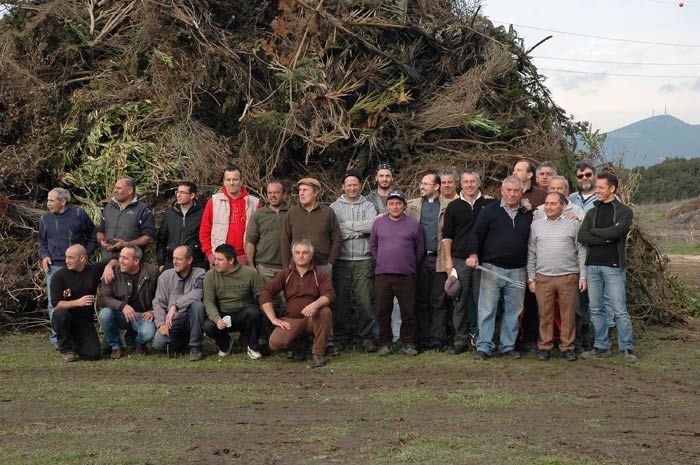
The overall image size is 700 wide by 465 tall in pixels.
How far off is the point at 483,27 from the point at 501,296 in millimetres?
5337

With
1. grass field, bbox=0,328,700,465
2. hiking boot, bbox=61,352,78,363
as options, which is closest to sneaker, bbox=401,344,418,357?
grass field, bbox=0,328,700,465

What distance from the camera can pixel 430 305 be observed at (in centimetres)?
911

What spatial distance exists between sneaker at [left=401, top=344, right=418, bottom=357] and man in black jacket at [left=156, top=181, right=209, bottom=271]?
258cm

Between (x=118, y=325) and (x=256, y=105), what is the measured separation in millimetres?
3894

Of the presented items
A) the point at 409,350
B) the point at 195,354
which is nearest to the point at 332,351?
the point at 409,350

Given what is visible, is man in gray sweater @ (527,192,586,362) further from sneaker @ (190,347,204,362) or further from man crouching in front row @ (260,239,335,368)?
sneaker @ (190,347,204,362)

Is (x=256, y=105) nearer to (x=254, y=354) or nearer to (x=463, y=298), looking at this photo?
(x=254, y=354)

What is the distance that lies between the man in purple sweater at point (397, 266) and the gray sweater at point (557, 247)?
128 centimetres

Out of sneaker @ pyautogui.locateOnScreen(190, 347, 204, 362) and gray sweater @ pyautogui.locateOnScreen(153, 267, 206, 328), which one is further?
gray sweater @ pyautogui.locateOnScreen(153, 267, 206, 328)

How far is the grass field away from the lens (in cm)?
542

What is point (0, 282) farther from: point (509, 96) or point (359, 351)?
point (509, 96)

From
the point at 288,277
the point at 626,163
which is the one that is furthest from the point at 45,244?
the point at 626,163

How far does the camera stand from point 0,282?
1009 centimetres

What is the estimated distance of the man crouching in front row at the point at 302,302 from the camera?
8422mm
